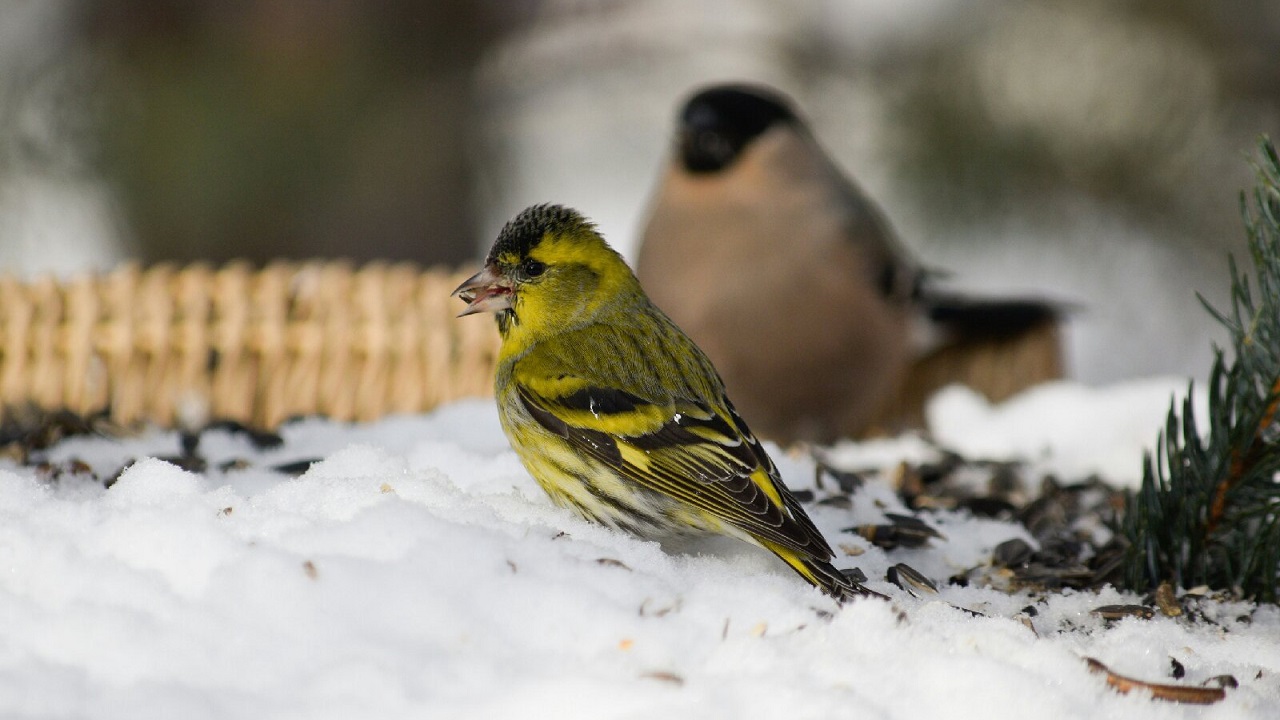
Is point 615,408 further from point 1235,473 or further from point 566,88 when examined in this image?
point 566,88

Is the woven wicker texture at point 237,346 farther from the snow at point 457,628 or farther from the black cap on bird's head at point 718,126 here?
the snow at point 457,628

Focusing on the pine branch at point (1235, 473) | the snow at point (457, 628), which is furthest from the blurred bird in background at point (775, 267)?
the snow at point (457, 628)

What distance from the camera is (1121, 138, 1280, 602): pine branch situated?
4.95 feet

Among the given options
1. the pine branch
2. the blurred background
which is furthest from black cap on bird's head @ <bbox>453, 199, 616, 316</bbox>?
the blurred background

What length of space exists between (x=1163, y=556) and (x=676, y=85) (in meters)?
5.10

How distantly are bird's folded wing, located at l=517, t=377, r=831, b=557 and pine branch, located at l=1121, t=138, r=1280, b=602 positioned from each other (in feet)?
1.80

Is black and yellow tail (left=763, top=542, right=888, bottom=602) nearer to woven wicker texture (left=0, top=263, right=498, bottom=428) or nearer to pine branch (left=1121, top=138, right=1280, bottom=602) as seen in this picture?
pine branch (left=1121, top=138, right=1280, bottom=602)

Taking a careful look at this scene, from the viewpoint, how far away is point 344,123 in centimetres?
484

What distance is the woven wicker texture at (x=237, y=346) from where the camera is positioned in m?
2.59

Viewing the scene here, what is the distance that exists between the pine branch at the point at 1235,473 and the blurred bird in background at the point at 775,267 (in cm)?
170

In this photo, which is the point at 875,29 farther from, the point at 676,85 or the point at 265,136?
the point at 265,136

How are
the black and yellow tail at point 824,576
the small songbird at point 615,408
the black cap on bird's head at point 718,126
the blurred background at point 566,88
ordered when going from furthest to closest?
the blurred background at point 566,88, the black cap on bird's head at point 718,126, the small songbird at point 615,408, the black and yellow tail at point 824,576

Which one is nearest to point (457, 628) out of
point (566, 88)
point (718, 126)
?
point (718, 126)

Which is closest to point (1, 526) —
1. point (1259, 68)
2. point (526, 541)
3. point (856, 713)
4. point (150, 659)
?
point (150, 659)
